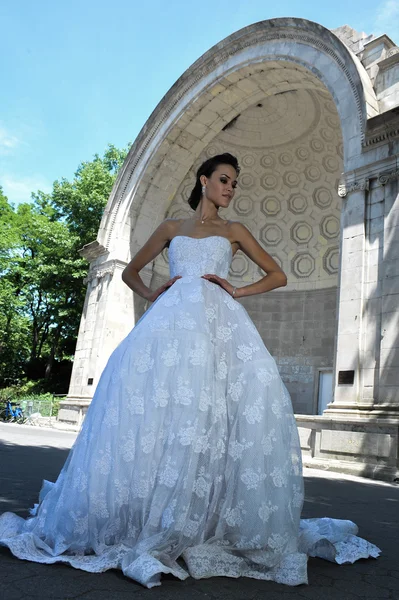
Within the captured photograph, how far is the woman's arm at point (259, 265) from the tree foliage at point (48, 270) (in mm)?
24523

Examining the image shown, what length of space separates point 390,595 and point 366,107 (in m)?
10.2

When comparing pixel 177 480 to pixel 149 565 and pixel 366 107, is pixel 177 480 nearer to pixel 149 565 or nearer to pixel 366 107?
pixel 149 565

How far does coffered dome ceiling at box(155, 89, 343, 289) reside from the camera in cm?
1677

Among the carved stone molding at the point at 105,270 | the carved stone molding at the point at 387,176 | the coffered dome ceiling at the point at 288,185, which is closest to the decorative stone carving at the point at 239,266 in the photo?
the coffered dome ceiling at the point at 288,185

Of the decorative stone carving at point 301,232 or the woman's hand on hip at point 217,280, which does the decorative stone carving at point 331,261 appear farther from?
the woman's hand on hip at point 217,280

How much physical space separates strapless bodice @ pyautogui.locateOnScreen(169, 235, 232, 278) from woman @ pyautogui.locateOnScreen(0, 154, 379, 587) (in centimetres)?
11

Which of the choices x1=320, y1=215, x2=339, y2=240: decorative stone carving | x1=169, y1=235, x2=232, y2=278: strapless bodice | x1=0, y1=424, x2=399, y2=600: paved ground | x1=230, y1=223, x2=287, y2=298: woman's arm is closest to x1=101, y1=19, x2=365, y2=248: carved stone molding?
x1=320, y1=215, x2=339, y2=240: decorative stone carving

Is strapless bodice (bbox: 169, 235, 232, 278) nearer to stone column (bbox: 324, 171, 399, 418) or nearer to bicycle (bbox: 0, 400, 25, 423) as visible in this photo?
stone column (bbox: 324, 171, 399, 418)

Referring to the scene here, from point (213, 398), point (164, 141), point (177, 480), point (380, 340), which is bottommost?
point (177, 480)

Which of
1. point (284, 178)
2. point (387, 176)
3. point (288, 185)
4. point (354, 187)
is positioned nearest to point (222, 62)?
point (284, 178)

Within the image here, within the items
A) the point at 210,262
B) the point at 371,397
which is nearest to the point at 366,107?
the point at 371,397

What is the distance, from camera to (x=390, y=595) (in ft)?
7.78

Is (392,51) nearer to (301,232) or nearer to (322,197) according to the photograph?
(322,197)

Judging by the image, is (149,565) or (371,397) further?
(371,397)
